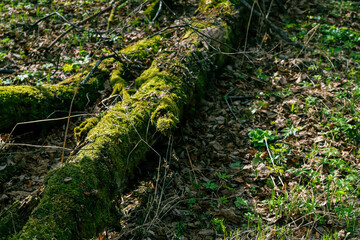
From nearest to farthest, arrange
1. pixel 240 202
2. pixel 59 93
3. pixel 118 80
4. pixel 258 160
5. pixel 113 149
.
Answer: pixel 113 149
pixel 240 202
pixel 258 160
pixel 59 93
pixel 118 80

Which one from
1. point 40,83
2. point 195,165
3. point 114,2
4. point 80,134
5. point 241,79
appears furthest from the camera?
point 114,2

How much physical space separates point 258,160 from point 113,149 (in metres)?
2.02

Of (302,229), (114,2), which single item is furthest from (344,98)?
(114,2)

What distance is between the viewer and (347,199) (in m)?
A: 3.29

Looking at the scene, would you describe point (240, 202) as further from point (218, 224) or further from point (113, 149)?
point (113, 149)

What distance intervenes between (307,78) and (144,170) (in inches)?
138

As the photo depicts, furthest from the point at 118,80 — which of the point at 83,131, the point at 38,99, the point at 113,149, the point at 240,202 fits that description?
the point at 240,202

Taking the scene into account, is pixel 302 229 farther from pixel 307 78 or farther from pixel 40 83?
pixel 40 83

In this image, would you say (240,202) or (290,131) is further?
(290,131)

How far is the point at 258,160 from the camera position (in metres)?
3.97

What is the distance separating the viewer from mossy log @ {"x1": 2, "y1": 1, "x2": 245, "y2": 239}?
95.2 inches

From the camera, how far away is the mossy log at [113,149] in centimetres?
242

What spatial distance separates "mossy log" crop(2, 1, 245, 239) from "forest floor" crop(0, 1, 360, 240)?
365 mm

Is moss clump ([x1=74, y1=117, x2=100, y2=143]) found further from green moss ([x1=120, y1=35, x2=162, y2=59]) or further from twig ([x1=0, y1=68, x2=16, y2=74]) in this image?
twig ([x1=0, y1=68, x2=16, y2=74])
